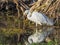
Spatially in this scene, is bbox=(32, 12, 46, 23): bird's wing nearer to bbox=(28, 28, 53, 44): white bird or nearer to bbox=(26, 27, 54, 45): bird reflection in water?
bbox=(26, 27, 54, 45): bird reflection in water

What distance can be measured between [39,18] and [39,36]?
2.80 ft

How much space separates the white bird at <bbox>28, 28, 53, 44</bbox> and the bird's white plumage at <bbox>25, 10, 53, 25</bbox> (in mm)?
379

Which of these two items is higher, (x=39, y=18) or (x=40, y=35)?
(x=39, y=18)

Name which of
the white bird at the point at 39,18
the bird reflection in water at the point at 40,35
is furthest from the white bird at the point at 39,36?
the white bird at the point at 39,18

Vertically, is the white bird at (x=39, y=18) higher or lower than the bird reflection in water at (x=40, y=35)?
higher

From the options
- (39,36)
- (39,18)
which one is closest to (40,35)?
(39,36)

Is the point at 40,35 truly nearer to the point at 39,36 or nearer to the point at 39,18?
the point at 39,36

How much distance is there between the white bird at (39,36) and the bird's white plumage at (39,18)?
0.38m

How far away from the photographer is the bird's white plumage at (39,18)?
704 cm

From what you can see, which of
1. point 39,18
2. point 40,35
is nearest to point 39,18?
point 39,18

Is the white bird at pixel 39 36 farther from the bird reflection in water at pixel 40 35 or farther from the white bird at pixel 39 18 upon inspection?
the white bird at pixel 39 18

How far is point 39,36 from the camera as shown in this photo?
640cm

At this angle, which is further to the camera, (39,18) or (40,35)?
(39,18)

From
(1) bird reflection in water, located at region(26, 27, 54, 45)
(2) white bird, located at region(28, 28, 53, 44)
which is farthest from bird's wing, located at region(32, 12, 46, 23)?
(2) white bird, located at region(28, 28, 53, 44)
